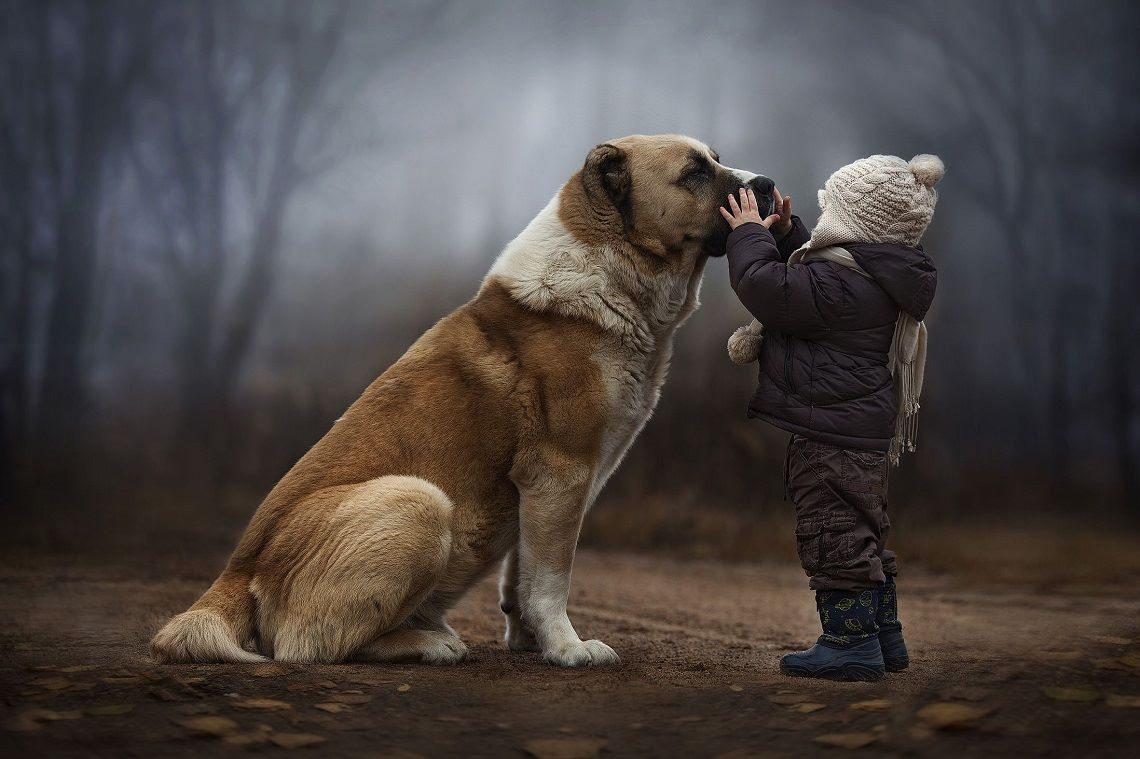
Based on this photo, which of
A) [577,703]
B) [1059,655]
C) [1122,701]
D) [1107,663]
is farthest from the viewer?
[1059,655]

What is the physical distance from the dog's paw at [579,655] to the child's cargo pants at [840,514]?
0.84m

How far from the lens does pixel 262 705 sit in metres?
3.04

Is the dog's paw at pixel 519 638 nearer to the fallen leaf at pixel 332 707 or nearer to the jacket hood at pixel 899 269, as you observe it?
the fallen leaf at pixel 332 707

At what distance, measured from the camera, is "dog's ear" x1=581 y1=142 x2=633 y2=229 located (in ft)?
13.6

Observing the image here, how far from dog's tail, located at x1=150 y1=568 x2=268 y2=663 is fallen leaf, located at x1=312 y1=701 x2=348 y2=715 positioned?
2.07ft

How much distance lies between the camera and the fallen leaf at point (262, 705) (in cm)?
302

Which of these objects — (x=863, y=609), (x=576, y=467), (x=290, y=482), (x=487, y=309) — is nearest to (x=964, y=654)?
(x=863, y=609)

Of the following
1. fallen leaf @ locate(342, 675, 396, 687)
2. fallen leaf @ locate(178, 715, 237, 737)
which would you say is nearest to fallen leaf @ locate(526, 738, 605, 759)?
fallen leaf @ locate(342, 675, 396, 687)

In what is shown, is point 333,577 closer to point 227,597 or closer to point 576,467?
point 227,597

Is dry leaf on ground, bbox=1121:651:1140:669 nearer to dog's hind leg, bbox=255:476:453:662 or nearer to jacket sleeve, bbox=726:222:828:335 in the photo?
jacket sleeve, bbox=726:222:828:335

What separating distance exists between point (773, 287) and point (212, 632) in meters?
2.29

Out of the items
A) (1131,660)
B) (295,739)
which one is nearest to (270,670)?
(295,739)

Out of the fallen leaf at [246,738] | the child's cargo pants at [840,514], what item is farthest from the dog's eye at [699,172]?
the fallen leaf at [246,738]

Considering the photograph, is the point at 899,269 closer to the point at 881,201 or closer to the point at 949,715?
the point at 881,201
